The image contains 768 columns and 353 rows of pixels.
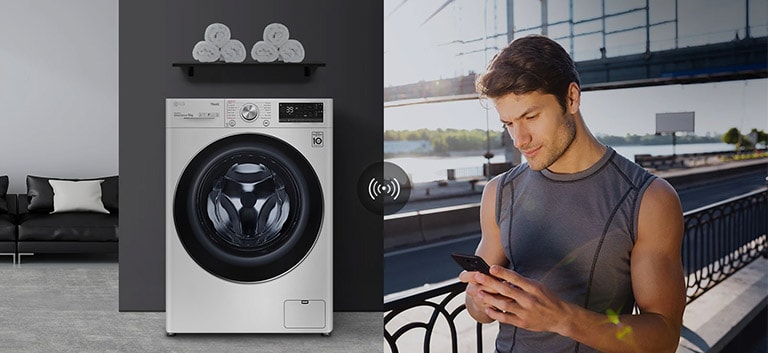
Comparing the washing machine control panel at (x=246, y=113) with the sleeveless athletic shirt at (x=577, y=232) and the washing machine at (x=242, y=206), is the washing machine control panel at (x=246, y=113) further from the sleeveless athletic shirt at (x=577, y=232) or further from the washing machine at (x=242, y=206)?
the sleeveless athletic shirt at (x=577, y=232)

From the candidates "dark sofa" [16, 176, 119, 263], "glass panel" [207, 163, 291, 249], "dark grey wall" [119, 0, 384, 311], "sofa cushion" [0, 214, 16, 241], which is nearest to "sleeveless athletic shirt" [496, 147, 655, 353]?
"glass panel" [207, 163, 291, 249]

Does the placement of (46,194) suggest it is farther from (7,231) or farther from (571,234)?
(571,234)

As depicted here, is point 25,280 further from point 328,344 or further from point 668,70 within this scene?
point 668,70

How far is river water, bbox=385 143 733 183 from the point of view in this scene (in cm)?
136

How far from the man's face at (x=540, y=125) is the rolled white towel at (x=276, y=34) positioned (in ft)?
7.97

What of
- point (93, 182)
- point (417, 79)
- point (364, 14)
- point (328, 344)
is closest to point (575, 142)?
point (417, 79)

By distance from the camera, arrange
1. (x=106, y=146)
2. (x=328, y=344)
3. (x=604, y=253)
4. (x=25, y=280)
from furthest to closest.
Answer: (x=106, y=146) → (x=25, y=280) → (x=328, y=344) → (x=604, y=253)

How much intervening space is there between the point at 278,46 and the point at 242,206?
3.10 ft

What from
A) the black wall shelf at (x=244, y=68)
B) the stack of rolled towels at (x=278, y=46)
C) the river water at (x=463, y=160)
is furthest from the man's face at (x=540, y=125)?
the stack of rolled towels at (x=278, y=46)

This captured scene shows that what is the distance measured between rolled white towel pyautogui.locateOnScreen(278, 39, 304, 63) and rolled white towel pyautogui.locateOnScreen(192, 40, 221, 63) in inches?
12.9

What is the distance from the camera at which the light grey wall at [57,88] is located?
670 centimetres

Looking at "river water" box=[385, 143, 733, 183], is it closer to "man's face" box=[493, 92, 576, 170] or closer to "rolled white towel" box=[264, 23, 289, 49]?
"man's face" box=[493, 92, 576, 170]

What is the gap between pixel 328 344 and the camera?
125 inches

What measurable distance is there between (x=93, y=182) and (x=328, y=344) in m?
3.85
